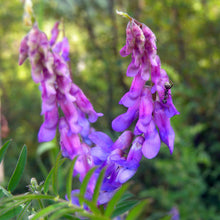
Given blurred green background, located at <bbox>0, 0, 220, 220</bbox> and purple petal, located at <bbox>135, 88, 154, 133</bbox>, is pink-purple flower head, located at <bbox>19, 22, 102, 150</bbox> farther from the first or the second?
blurred green background, located at <bbox>0, 0, 220, 220</bbox>

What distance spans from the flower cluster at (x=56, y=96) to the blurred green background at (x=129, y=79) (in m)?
1.55

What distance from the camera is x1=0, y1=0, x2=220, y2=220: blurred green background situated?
2.38 meters

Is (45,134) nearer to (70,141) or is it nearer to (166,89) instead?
(70,141)

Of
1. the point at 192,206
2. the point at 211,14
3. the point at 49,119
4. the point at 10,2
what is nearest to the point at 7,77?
the point at 10,2

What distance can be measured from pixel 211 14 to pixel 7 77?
2.04 m

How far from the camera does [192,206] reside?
199 centimetres

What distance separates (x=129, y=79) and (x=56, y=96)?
2.27 m

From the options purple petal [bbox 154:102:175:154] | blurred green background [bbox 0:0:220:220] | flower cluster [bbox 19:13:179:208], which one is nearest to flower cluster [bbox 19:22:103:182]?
flower cluster [bbox 19:13:179:208]

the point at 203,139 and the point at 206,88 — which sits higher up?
the point at 206,88

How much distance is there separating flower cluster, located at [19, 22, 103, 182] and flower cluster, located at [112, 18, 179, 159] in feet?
0.27

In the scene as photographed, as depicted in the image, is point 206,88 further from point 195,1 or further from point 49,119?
point 49,119

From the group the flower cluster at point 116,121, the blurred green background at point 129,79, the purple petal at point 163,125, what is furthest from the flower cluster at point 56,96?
the blurred green background at point 129,79

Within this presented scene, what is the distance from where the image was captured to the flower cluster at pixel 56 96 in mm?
506

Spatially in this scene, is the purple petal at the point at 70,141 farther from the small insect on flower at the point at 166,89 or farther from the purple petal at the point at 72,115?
the small insect on flower at the point at 166,89
